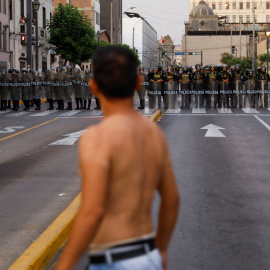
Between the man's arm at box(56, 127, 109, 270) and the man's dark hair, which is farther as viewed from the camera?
the man's dark hair

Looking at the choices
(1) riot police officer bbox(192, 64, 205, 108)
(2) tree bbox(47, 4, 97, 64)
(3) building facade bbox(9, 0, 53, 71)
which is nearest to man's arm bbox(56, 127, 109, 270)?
(1) riot police officer bbox(192, 64, 205, 108)

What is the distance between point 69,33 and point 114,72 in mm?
59225

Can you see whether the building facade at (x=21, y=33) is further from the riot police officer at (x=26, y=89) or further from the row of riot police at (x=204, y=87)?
the row of riot police at (x=204, y=87)

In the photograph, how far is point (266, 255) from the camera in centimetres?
652

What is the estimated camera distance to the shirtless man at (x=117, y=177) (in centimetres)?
267

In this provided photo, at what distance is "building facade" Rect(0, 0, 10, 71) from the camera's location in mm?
49756

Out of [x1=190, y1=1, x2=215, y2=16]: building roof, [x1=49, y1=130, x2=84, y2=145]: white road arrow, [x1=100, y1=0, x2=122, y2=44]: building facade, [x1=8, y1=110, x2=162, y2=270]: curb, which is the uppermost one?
[x1=190, y1=1, x2=215, y2=16]: building roof

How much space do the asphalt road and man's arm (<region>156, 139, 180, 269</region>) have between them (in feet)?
10.00

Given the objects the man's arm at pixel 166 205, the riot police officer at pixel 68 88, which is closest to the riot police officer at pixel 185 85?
the riot police officer at pixel 68 88

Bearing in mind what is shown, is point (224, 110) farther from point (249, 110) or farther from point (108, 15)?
point (108, 15)

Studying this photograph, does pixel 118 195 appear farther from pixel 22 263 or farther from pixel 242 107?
pixel 242 107

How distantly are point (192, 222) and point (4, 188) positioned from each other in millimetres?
3488

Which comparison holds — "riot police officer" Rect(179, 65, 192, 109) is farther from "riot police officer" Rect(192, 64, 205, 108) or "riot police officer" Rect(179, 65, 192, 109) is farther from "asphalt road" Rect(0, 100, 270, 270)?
"asphalt road" Rect(0, 100, 270, 270)

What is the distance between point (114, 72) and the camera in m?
2.85
